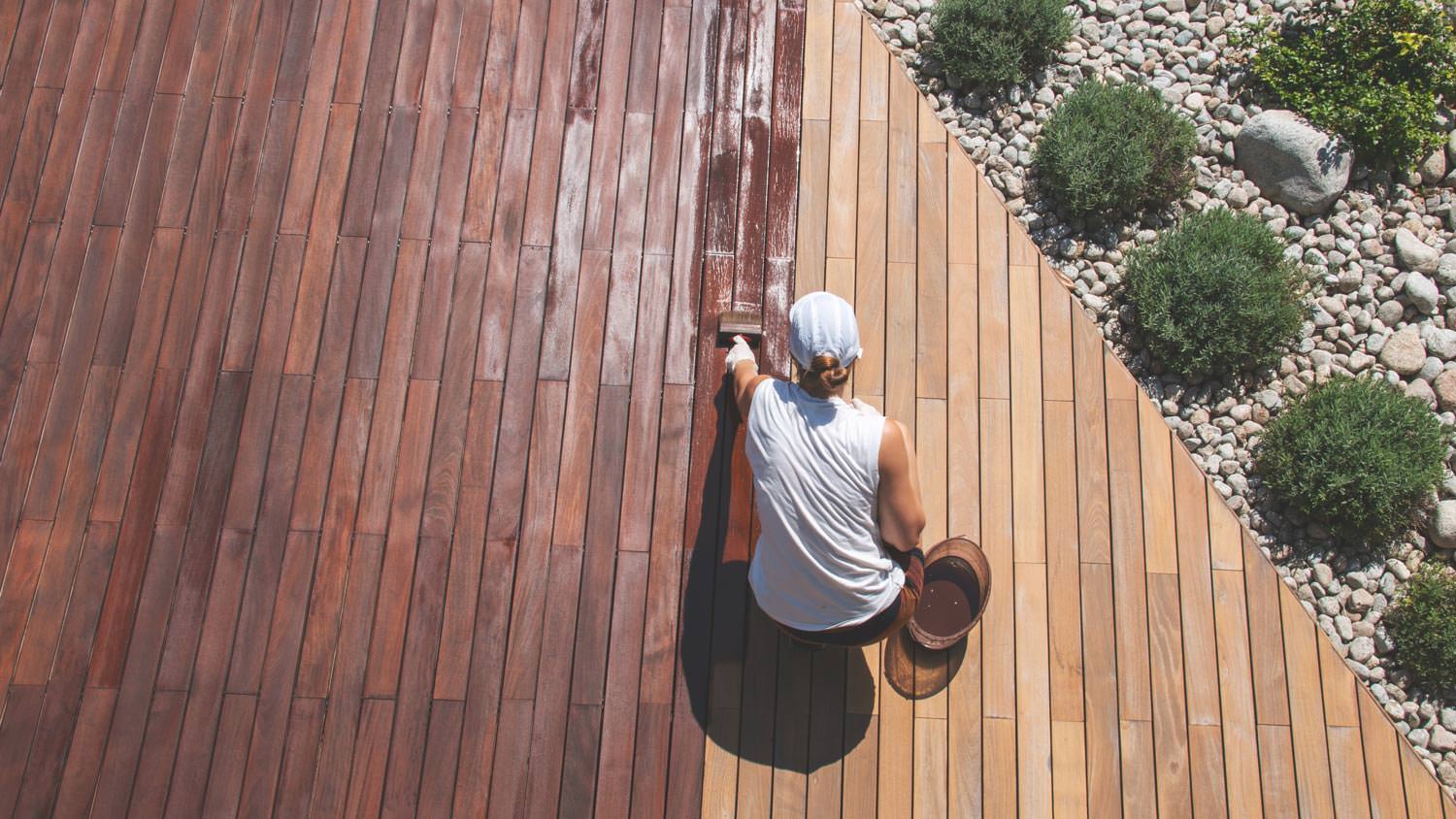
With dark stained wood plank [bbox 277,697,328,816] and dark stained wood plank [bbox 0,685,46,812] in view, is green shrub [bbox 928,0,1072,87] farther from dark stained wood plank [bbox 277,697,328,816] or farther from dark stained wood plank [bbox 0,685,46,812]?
dark stained wood plank [bbox 0,685,46,812]

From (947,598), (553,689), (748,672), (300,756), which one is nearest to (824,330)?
(947,598)

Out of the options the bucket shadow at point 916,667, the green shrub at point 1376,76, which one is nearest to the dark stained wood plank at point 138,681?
the bucket shadow at point 916,667

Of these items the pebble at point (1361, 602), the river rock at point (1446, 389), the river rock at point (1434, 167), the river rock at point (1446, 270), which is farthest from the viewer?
the river rock at point (1434, 167)

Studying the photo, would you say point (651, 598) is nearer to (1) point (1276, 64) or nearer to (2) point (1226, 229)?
(2) point (1226, 229)

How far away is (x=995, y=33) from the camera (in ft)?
12.1

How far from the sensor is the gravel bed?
3.28 metres

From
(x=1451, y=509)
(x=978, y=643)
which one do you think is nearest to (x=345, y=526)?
(x=978, y=643)

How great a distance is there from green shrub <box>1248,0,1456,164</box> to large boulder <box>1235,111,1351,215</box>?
0.30 feet

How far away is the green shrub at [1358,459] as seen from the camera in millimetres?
3215

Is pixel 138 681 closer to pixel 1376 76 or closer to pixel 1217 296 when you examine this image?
pixel 1217 296

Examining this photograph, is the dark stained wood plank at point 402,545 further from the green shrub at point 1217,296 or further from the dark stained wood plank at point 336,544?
the green shrub at point 1217,296

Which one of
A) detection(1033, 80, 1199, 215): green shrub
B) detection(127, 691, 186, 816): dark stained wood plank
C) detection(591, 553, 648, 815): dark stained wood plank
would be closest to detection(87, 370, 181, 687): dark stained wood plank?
detection(127, 691, 186, 816): dark stained wood plank

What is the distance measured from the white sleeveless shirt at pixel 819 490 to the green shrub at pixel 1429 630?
1.91 meters

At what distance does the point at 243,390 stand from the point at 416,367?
602 millimetres
